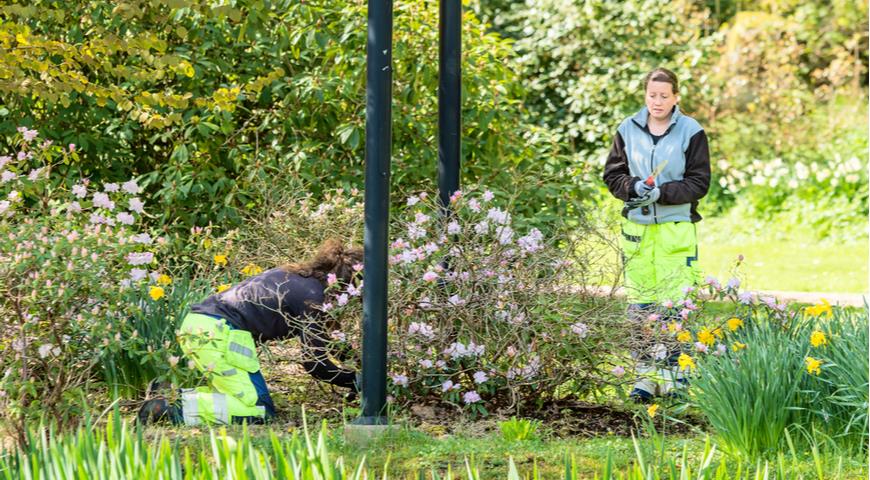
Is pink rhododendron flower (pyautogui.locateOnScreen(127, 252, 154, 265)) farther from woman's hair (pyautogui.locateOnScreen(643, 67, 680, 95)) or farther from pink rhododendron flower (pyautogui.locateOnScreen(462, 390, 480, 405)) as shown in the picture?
woman's hair (pyautogui.locateOnScreen(643, 67, 680, 95))

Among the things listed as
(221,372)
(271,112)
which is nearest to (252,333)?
(221,372)

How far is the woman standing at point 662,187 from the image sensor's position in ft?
17.6

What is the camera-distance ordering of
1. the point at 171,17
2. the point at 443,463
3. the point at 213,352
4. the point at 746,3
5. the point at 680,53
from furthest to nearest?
1. the point at 746,3
2. the point at 680,53
3. the point at 171,17
4. the point at 213,352
5. the point at 443,463

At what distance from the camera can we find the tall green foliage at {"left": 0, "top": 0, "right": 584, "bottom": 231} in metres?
6.82

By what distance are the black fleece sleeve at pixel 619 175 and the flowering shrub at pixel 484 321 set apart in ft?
1.89

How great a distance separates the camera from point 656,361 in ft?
16.0

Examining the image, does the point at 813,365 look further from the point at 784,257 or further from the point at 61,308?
the point at 784,257

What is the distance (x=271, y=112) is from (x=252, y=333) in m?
2.64

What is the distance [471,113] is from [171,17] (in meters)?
1.85

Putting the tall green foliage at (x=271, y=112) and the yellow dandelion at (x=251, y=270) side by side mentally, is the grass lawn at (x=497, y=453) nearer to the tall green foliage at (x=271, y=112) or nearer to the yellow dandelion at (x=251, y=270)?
the yellow dandelion at (x=251, y=270)

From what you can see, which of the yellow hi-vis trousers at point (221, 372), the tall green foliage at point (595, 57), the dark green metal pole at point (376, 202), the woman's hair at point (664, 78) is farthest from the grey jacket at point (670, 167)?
the tall green foliage at point (595, 57)

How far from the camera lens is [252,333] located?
4.87m

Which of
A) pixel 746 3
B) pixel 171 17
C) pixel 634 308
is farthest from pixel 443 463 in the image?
pixel 746 3

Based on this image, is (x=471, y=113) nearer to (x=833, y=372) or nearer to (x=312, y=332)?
(x=312, y=332)
